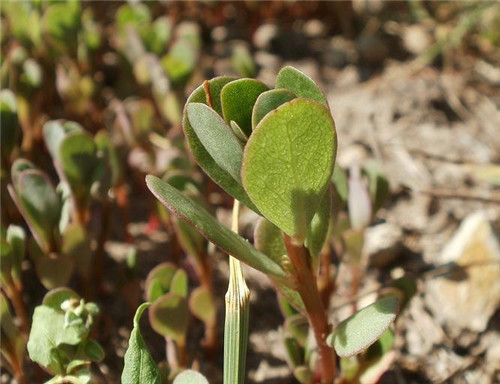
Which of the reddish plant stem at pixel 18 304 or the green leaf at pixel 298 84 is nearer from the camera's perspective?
the green leaf at pixel 298 84

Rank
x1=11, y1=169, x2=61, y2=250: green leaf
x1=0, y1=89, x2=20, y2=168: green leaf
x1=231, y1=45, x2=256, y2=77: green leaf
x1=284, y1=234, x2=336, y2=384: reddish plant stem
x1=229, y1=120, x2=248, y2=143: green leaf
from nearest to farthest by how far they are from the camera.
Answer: x1=229, y1=120, x2=248, y2=143: green leaf
x1=284, y1=234, x2=336, y2=384: reddish plant stem
x1=11, y1=169, x2=61, y2=250: green leaf
x1=0, y1=89, x2=20, y2=168: green leaf
x1=231, y1=45, x2=256, y2=77: green leaf

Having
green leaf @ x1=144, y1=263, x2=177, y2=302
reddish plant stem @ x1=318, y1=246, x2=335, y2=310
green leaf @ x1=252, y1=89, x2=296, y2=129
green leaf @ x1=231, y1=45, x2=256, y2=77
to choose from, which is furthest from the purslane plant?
green leaf @ x1=231, y1=45, x2=256, y2=77

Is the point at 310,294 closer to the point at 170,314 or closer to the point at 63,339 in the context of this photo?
the point at 170,314

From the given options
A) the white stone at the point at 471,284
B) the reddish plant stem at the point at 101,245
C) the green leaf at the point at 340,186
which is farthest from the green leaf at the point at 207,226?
the white stone at the point at 471,284

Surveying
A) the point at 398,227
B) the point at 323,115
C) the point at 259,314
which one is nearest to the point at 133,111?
the point at 259,314

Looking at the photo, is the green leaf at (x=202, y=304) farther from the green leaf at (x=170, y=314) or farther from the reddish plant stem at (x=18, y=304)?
the reddish plant stem at (x=18, y=304)

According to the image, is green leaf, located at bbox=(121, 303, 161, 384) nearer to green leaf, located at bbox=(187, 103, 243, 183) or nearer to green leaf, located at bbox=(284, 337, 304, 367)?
green leaf, located at bbox=(187, 103, 243, 183)

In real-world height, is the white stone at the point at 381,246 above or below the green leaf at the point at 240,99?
below
